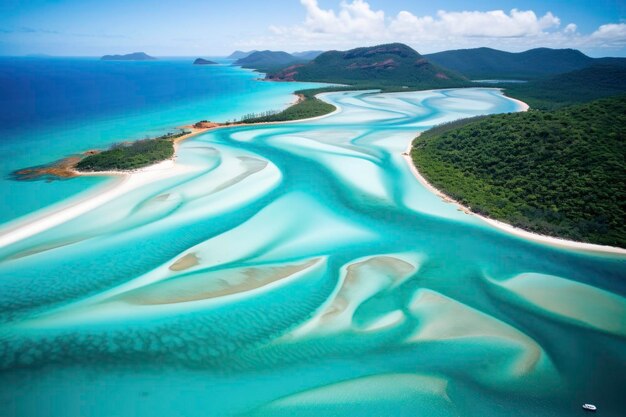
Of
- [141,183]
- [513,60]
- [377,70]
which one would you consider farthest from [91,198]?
[513,60]

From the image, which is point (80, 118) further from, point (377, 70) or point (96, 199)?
point (377, 70)

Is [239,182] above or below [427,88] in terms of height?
below

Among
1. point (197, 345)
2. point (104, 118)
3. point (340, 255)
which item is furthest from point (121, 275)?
point (104, 118)

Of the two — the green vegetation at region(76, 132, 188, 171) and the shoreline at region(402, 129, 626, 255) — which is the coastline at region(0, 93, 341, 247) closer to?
the green vegetation at region(76, 132, 188, 171)

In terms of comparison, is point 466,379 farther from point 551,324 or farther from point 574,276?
point 574,276

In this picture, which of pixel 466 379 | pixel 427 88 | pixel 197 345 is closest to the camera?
pixel 466 379

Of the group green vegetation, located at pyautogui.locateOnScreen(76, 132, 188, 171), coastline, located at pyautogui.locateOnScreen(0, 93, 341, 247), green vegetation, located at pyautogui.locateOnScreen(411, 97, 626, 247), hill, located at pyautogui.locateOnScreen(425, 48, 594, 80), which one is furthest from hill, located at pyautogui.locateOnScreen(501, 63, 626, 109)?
hill, located at pyautogui.locateOnScreen(425, 48, 594, 80)
